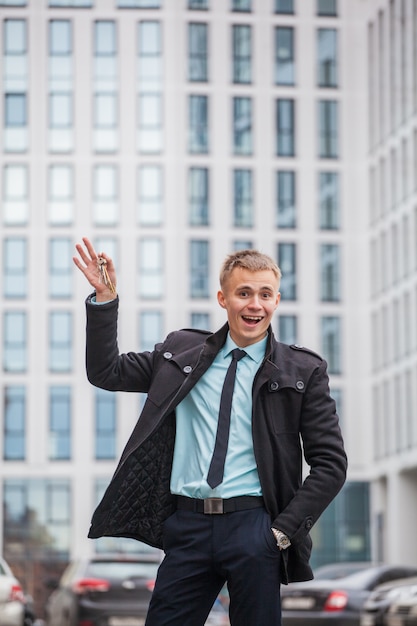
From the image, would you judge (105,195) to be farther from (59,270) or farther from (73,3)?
(73,3)

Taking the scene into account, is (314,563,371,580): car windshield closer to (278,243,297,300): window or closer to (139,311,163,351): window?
(139,311,163,351): window

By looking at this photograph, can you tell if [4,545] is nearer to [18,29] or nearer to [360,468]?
[360,468]

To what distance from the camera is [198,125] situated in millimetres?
69938

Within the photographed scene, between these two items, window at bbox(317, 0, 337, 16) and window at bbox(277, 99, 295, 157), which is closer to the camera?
window at bbox(277, 99, 295, 157)

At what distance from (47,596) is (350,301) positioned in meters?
17.2

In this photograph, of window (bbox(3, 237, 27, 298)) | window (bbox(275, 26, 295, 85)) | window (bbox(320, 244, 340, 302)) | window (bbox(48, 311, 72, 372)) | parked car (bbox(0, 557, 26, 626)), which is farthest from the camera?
window (bbox(275, 26, 295, 85))

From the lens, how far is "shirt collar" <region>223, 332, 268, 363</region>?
16.0ft

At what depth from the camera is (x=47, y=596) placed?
67875mm

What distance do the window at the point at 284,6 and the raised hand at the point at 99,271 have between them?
68.2 metres

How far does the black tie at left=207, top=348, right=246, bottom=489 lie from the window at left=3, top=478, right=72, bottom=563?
6273cm

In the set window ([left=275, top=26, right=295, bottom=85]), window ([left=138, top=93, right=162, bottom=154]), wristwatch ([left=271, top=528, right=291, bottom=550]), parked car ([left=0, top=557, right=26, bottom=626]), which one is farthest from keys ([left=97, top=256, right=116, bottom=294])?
window ([left=275, top=26, right=295, bottom=85])

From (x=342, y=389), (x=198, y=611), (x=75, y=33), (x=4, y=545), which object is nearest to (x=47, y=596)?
(x=4, y=545)

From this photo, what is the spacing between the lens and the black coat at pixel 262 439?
15.3ft

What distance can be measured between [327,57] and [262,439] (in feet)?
223
